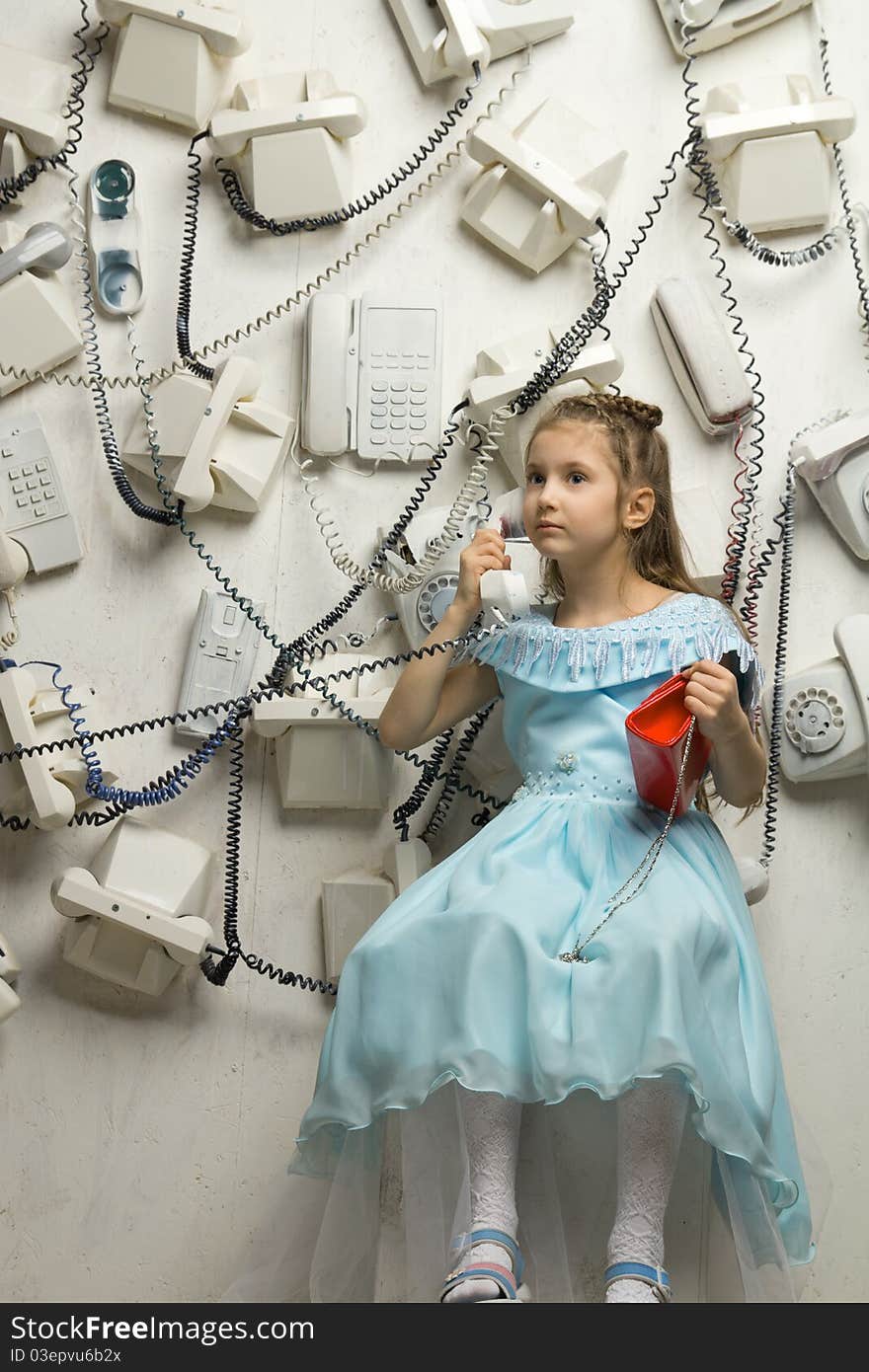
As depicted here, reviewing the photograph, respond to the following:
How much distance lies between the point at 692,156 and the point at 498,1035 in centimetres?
116

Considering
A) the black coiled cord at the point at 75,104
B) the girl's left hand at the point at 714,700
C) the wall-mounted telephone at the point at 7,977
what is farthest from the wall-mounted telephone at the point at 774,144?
the wall-mounted telephone at the point at 7,977

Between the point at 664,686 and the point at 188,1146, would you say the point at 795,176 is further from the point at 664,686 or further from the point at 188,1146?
the point at 188,1146

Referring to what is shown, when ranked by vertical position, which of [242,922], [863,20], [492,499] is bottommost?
[242,922]

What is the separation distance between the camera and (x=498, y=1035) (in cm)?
131

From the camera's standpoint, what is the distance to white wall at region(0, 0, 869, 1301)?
179cm

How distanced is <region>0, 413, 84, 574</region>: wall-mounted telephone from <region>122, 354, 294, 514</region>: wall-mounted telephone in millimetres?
117

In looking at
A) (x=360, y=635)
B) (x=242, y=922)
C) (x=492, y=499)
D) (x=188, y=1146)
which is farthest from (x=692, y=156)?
(x=188, y=1146)

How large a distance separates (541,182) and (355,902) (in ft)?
2.98

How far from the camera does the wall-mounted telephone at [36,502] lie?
6.24 feet

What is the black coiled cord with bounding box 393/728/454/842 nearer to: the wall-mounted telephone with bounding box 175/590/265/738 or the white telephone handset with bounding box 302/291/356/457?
the wall-mounted telephone with bounding box 175/590/265/738

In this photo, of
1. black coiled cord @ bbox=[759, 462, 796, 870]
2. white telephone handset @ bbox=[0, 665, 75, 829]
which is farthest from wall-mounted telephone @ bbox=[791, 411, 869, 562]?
white telephone handset @ bbox=[0, 665, 75, 829]

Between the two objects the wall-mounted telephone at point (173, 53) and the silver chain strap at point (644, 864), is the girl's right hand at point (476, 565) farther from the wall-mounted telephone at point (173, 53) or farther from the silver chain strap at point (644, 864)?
the wall-mounted telephone at point (173, 53)
